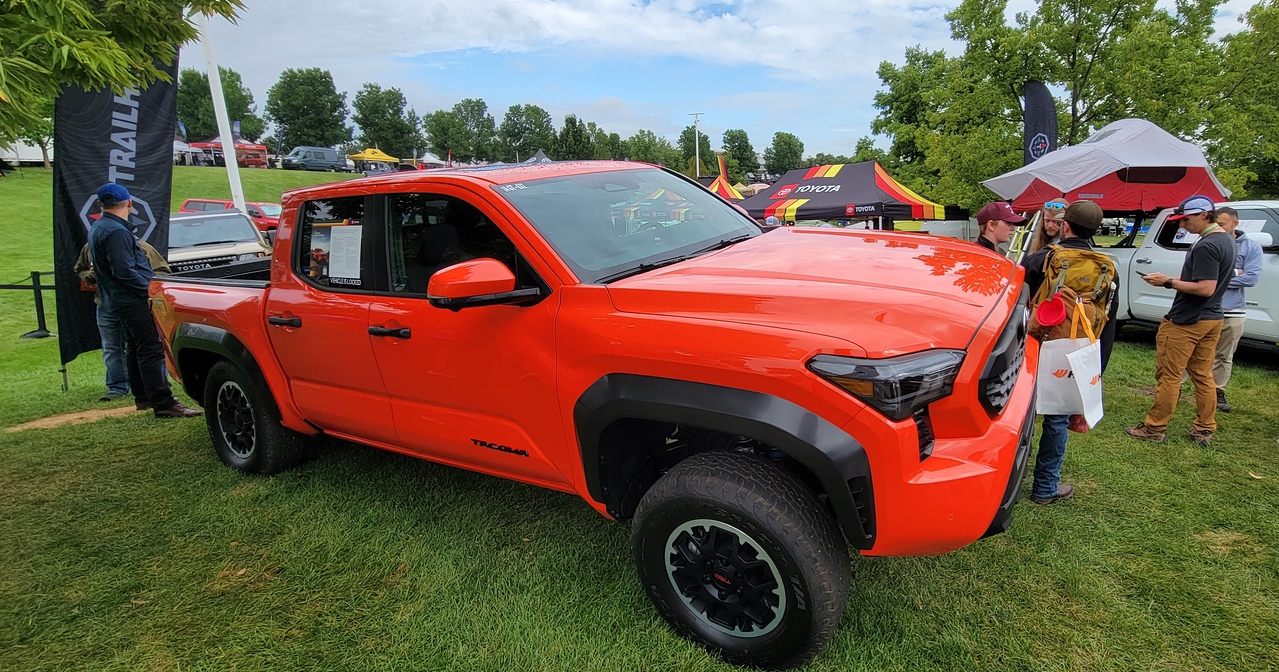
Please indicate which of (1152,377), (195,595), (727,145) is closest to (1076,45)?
(1152,377)

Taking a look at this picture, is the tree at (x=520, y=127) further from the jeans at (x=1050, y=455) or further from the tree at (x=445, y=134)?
the jeans at (x=1050, y=455)

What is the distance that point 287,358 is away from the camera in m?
3.59

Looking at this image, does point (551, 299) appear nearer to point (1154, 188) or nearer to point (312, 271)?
point (312, 271)

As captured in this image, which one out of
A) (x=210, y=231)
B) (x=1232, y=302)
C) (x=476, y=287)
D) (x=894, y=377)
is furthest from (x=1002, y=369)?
(x=210, y=231)

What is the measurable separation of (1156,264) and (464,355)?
791cm

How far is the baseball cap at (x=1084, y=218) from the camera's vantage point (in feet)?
11.2

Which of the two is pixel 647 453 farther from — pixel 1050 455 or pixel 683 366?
pixel 1050 455

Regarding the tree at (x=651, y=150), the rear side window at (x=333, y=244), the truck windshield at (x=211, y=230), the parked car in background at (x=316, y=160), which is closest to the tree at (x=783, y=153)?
the tree at (x=651, y=150)

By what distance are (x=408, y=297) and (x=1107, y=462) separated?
4350 millimetres

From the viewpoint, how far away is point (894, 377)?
1870 millimetres

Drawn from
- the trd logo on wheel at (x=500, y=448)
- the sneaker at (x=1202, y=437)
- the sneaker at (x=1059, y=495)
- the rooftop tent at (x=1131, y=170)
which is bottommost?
the sneaker at (x=1059, y=495)

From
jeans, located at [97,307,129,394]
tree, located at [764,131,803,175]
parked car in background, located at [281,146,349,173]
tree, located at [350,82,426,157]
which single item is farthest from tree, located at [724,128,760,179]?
jeans, located at [97,307,129,394]

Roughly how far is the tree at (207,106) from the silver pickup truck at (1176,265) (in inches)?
3344

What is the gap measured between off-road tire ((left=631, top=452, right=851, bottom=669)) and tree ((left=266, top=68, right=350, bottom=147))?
8677 centimetres
